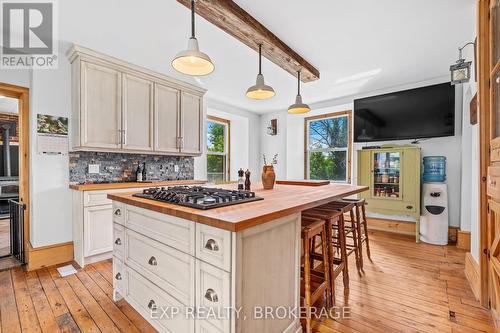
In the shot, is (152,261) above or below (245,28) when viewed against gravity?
below

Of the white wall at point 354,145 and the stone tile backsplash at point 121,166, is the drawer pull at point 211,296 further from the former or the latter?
the white wall at point 354,145

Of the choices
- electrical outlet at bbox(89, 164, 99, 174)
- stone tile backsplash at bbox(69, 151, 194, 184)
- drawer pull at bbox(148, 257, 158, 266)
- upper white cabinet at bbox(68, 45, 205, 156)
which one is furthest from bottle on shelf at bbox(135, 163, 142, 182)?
drawer pull at bbox(148, 257, 158, 266)

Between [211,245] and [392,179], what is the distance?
3.76m

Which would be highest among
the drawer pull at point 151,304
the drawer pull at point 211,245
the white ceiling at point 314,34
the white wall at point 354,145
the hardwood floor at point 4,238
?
the white ceiling at point 314,34

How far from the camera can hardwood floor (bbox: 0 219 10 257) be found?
122 inches

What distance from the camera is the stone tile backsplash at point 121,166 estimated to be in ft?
9.78

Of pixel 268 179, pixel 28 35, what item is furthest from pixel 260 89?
pixel 28 35

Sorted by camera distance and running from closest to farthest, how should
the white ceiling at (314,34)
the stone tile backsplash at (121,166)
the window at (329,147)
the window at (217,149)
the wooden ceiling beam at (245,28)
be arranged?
the wooden ceiling beam at (245,28) < the white ceiling at (314,34) < the stone tile backsplash at (121,166) < the window at (329,147) < the window at (217,149)

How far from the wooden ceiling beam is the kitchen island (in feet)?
5.38

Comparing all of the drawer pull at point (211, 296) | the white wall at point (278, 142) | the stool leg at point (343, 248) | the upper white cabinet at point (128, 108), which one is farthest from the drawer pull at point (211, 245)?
the white wall at point (278, 142)

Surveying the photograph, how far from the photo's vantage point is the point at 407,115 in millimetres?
3912

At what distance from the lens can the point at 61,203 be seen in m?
2.83

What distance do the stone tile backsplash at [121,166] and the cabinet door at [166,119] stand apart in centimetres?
38

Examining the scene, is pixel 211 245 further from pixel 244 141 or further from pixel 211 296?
pixel 244 141
